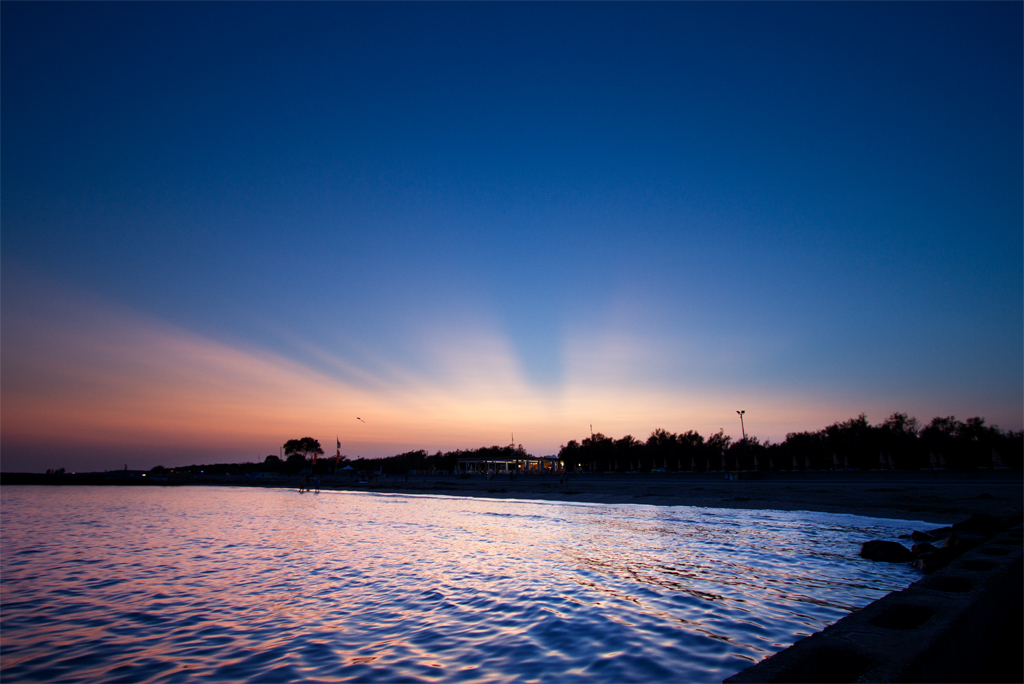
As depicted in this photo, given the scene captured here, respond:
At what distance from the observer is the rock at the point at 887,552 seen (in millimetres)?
11578

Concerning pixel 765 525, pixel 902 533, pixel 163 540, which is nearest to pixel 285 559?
pixel 163 540

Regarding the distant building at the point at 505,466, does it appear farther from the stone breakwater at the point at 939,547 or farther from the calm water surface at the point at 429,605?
the stone breakwater at the point at 939,547

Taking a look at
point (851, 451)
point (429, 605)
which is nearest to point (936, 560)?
point (429, 605)

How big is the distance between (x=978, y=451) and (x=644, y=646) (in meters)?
91.0

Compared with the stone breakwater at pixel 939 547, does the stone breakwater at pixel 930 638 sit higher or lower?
higher

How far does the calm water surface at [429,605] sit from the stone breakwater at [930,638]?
159 cm

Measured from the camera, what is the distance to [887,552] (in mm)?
11820

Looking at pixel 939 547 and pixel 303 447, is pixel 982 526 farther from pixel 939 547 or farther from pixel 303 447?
pixel 303 447

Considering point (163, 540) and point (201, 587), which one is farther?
point (163, 540)

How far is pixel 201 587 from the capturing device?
410 inches

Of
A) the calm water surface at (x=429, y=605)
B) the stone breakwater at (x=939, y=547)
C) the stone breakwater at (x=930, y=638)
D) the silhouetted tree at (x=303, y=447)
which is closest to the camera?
the stone breakwater at (x=930, y=638)

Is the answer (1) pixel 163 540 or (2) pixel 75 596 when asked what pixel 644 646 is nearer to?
(2) pixel 75 596

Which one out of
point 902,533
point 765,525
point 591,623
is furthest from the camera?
point 765,525

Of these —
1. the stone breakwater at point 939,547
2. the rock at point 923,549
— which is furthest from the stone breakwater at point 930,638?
the rock at point 923,549
